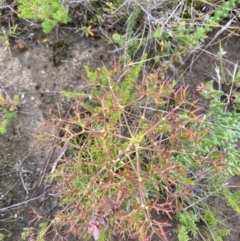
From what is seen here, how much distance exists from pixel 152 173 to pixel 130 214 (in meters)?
0.19

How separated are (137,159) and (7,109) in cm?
101

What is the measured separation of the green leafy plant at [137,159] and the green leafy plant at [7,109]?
30 cm

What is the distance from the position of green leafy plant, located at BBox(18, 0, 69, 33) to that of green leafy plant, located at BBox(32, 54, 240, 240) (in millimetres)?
410

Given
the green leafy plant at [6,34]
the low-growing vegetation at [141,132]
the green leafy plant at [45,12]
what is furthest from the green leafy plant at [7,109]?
the green leafy plant at [45,12]

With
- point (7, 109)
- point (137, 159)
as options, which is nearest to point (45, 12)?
point (7, 109)

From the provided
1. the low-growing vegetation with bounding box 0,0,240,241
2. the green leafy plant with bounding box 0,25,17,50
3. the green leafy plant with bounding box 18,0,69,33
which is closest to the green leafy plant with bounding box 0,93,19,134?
the low-growing vegetation with bounding box 0,0,240,241

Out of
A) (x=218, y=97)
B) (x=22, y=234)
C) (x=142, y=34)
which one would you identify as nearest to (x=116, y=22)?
(x=142, y=34)

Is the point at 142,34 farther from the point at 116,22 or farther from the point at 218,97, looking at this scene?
the point at 218,97

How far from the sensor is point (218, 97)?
2.47 metres

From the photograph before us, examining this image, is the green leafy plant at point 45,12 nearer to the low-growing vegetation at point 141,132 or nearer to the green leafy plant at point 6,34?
the low-growing vegetation at point 141,132

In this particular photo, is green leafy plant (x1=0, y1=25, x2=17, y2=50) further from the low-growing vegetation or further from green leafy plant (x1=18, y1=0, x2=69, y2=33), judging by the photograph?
green leafy plant (x1=18, y1=0, x2=69, y2=33)

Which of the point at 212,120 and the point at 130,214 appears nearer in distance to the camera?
the point at 130,214

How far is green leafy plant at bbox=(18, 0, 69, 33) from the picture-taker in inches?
91.3

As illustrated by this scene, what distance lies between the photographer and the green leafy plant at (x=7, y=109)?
238cm
